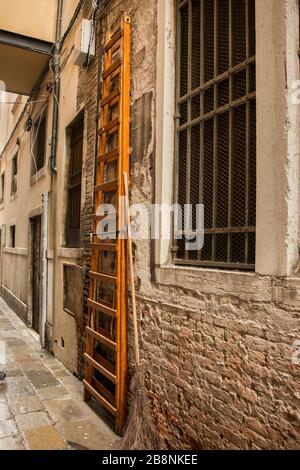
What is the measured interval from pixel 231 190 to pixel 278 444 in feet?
5.29

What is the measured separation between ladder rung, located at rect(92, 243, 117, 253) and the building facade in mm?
305

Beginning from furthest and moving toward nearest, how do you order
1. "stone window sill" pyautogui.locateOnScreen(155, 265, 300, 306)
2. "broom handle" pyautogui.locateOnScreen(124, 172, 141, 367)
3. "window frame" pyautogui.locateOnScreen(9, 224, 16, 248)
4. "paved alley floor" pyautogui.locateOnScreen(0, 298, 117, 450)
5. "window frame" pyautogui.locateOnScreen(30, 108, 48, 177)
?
"window frame" pyautogui.locateOnScreen(9, 224, 16, 248)
"window frame" pyautogui.locateOnScreen(30, 108, 48, 177)
"paved alley floor" pyautogui.locateOnScreen(0, 298, 117, 450)
"broom handle" pyautogui.locateOnScreen(124, 172, 141, 367)
"stone window sill" pyautogui.locateOnScreen(155, 265, 300, 306)

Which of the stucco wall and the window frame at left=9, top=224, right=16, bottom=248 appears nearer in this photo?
the stucco wall

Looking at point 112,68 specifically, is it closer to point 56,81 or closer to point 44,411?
point 56,81

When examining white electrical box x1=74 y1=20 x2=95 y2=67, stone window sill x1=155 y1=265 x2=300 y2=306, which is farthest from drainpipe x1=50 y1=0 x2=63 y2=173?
stone window sill x1=155 y1=265 x2=300 y2=306

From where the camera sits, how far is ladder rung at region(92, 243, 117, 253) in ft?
12.7

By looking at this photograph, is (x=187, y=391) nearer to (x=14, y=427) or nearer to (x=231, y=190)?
(x=231, y=190)

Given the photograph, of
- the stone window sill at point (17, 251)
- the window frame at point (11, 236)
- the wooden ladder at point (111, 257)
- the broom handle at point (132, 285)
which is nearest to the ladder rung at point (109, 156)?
the wooden ladder at point (111, 257)

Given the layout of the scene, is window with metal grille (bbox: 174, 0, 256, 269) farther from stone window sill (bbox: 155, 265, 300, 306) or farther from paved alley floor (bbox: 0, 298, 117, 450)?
paved alley floor (bbox: 0, 298, 117, 450)

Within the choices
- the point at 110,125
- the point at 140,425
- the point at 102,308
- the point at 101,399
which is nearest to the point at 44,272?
the point at 102,308

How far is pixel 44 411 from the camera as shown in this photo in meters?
4.06

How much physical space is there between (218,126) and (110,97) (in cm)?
177

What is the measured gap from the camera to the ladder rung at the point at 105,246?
12.7 feet
